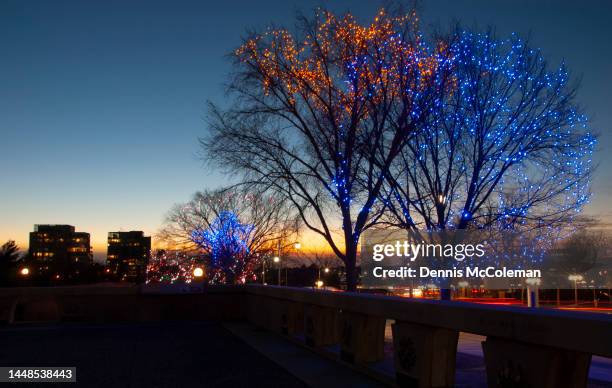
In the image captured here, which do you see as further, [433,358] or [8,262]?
[8,262]

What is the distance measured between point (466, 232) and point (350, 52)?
15.1ft

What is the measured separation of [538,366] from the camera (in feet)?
17.5

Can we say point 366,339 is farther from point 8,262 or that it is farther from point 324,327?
point 8,262

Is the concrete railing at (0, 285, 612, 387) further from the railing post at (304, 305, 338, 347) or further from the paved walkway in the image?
the paved walkway

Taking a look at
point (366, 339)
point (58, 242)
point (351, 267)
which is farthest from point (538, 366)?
point (58, 242)

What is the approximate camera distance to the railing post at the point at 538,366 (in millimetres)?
5246

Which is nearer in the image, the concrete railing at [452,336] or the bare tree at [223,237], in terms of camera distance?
the concrete railing at [452,336]

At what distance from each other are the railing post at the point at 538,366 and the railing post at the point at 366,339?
3.76m

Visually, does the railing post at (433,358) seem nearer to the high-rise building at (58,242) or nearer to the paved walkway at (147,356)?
the paved walkway at (147,356)

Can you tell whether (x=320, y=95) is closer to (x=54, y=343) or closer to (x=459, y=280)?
(x=459, y=280)

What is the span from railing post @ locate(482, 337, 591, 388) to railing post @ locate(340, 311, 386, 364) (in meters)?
3.76

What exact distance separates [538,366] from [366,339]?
14.6ft

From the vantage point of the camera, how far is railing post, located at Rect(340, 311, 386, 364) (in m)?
9.53

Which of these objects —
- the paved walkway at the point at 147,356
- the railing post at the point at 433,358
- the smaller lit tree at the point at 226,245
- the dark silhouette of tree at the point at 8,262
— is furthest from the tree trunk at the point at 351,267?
the smaller lit tree at the point at 226,245
